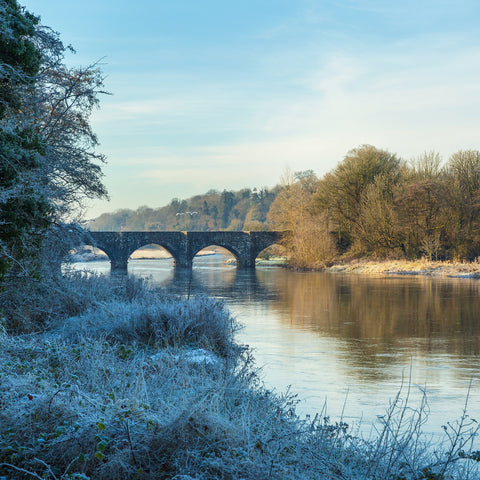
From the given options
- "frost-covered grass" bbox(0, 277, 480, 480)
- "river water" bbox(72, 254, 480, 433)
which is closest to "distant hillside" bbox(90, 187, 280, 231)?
"river water" bbox(72, 254, 480, 433)

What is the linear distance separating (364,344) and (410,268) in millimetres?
25365

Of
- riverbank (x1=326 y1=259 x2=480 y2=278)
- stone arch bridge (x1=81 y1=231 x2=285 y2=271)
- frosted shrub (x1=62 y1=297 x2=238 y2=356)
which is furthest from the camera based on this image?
stone arch bridge (x1=81 y1=231 x2=285 y2=271)

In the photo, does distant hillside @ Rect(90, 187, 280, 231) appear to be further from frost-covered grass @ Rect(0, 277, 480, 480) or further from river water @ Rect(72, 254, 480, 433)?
frost-covered grass @ Rect(0, 277, 480, 480)

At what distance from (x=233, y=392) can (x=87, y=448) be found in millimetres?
2321

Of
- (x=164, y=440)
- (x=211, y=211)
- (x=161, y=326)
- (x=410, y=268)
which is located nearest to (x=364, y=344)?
(x=161, y=326)

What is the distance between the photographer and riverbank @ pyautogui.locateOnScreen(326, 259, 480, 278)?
35.4 meters

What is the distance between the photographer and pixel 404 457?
5.09 metres

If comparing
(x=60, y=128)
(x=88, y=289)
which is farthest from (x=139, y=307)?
(x=60, y=128)

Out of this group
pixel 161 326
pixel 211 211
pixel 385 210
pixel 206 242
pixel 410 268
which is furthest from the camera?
pixel 211 211

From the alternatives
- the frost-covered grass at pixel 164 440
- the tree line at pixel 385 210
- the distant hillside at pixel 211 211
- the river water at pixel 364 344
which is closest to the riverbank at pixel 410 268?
the tree line at pixel 385 210

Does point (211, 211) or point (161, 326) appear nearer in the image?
point (161, 326)

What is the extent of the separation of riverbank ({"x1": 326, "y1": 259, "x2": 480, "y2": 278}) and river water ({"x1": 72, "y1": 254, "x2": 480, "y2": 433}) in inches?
305

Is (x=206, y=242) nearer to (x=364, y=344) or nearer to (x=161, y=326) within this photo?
(x=364, y=344)

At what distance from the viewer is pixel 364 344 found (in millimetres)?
14219
